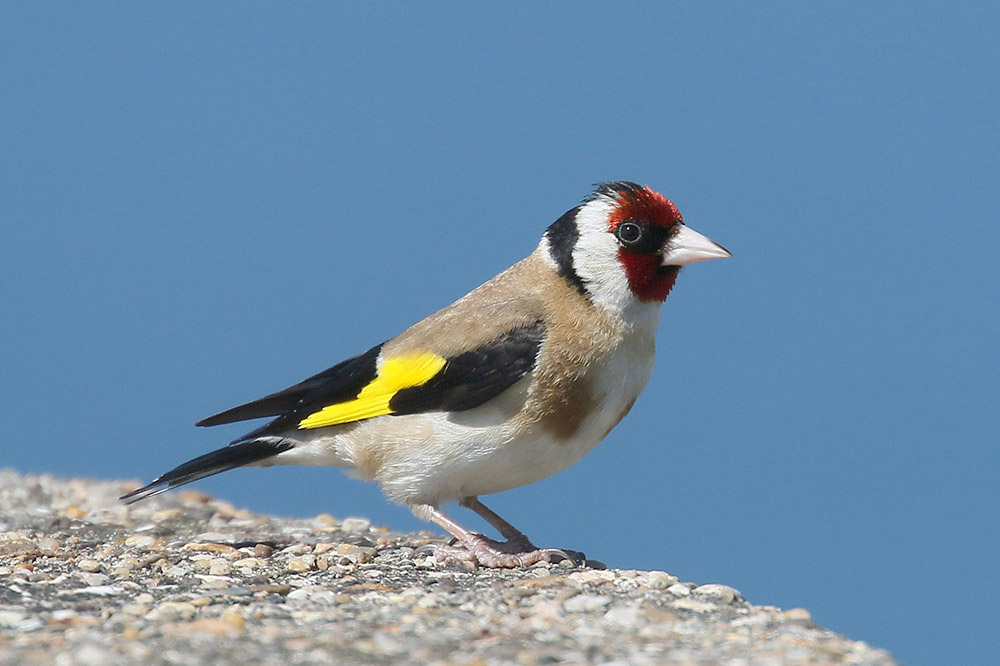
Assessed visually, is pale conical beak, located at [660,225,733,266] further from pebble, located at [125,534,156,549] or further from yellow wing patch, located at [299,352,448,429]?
pebble, located at [125,534,156,549]

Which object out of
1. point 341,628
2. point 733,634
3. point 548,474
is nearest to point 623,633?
point 733,634

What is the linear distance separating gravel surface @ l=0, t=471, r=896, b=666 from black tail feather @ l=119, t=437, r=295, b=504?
0.40m

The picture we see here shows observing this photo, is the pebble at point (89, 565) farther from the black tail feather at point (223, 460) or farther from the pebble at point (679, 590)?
the pebble at point (679, 590)

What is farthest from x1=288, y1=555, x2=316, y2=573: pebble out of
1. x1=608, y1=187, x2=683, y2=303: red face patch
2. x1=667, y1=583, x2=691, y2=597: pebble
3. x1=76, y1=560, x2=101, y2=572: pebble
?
x1=608, y1=187, x2=683, y2=303: red face patch

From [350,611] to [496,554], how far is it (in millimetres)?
1284

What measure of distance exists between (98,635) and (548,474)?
8.09 feet

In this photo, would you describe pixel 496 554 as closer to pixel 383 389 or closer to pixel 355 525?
pixel 383 389

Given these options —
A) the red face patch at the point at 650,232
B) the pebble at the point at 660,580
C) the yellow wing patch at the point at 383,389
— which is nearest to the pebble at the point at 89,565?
the yellow wing patch at the point at 383,389

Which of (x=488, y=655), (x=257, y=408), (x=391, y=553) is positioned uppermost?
(x=257, y=408)

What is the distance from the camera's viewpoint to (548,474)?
640 centimetres

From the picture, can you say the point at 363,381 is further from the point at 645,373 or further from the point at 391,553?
the point at 645,373

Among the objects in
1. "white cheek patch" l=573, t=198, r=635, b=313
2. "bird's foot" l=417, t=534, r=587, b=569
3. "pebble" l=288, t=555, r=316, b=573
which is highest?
"white cheek patch" l=573, t=198, r=635, b=313

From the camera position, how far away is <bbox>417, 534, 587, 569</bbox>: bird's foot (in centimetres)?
634

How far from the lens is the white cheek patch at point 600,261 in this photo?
6438 mm
